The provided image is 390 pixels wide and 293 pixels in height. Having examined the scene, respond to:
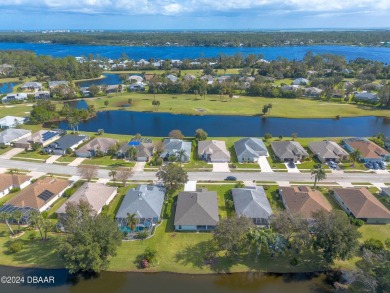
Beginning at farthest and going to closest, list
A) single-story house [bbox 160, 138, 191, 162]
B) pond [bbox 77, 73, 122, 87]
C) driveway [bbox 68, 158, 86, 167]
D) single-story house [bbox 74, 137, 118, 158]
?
pond [bbox 77, 73, 122, 87] < single-story house [bbox 74, 137, 118, 158] < single-story house [bbox 160, 138, 191, 162] < driveway [bbox 68, 158, 86, 167]

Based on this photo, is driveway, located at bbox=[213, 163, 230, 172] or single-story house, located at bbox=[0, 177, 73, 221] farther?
driveway, located at bbox=[213, 163, 230, 172]

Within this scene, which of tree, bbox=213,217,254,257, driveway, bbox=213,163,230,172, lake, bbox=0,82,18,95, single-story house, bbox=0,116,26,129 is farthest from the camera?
lake, bbox=0,82,18,95

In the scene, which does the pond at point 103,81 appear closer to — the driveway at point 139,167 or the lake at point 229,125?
the lake at point 229,125

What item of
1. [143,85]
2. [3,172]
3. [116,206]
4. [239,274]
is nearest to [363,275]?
[239,274]

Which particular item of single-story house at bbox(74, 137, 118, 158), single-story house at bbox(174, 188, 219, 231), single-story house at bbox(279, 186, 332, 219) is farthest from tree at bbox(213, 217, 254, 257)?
single-story house at bbox(74, 137, 118, 158)

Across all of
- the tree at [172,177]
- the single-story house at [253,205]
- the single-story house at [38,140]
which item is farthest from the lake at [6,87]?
the single-story house at [253,205]

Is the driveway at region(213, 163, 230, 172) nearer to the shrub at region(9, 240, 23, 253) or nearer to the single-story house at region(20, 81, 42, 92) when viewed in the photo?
the shrub at region(9, 240, 23, 253)

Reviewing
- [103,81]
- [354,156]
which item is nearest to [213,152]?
[354,156]

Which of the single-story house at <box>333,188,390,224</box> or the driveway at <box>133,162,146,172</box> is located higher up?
the single-story house at <box>333,188,390,224</box>
